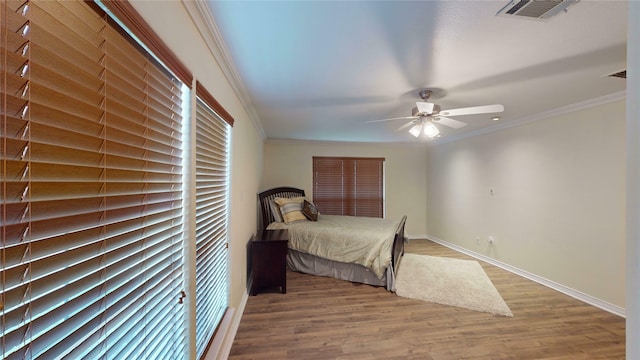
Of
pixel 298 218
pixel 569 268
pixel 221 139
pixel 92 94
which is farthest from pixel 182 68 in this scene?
pixel 569 268

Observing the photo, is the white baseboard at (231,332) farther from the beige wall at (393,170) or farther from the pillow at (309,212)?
the beige wall at (393,170)

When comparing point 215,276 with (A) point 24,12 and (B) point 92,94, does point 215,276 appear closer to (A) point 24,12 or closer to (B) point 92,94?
(B) point 92,94

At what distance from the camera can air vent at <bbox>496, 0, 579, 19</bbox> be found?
1248mm

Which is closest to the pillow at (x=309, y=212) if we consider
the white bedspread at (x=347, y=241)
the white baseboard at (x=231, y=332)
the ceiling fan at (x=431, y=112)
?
the white bedspread at (x=347, y=241)

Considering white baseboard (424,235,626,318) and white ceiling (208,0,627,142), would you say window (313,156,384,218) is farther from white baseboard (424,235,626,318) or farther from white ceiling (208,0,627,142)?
white ceiling (208,0,627,142)

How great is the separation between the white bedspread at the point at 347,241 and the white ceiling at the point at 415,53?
1.75m

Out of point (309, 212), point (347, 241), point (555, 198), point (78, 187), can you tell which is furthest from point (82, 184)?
point (555, 198)

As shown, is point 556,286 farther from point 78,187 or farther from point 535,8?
point 78,187

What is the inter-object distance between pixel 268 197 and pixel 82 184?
165 inches

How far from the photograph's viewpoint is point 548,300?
2.98 metres

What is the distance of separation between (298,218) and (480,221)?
3298mm

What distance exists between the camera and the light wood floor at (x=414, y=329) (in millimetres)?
2090

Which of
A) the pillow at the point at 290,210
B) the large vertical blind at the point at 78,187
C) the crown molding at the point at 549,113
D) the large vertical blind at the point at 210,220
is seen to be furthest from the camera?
the pillow at the point at 290,210

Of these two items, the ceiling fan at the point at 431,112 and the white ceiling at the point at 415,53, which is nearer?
the white ceiling at the point at 415,53
